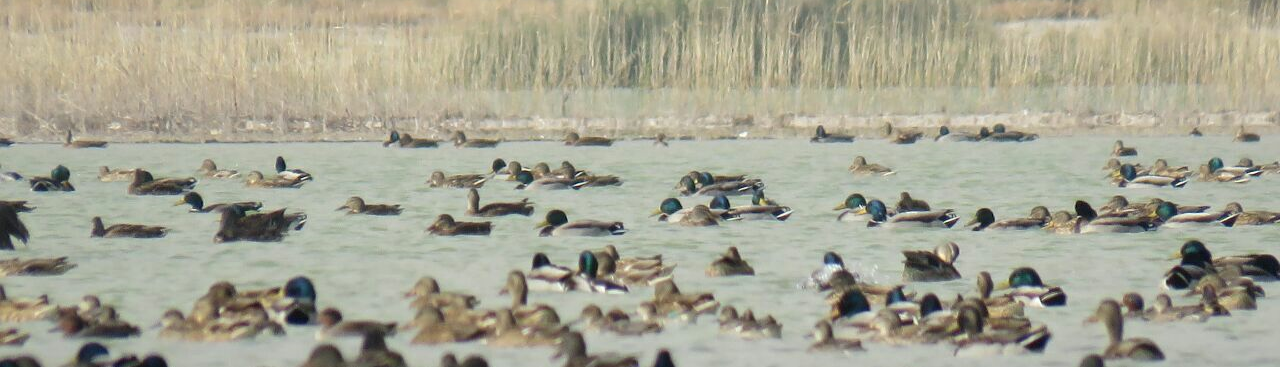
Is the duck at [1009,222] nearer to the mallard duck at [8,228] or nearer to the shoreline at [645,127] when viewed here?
the mallard duck at [8,228]

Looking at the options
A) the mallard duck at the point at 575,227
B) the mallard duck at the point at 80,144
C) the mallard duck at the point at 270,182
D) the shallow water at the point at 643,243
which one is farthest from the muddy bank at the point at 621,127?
the mallard duck at the point at 575,227

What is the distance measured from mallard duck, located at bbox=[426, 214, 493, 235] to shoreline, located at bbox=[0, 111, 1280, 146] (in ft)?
41.9

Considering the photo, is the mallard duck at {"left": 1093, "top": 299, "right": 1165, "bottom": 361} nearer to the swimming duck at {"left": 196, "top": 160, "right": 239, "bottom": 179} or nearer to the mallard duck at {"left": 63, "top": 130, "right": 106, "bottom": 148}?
the swimming duck at {"left": 196, "top": 160, "right": 239, "bottom": 179}

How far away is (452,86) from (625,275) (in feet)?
58.7

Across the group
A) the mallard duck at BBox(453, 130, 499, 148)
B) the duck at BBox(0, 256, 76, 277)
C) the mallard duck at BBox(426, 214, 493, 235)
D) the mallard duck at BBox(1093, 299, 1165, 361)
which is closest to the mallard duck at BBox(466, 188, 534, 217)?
the mallard duck at BBox(426, 214, 493, 235)

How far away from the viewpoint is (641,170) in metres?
22.8

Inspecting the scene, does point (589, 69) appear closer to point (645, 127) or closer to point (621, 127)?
point (621, 127)

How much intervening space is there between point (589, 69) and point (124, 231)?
16.1 m

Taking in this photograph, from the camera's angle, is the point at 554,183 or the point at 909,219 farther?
the point at 554,183

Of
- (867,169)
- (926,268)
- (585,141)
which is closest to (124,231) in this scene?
(926,268)

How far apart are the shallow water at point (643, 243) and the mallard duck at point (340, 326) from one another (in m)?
0.12

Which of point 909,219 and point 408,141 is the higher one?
point 408,141

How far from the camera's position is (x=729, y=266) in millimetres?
12305

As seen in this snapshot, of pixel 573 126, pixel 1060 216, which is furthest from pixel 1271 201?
pixel 573 126
